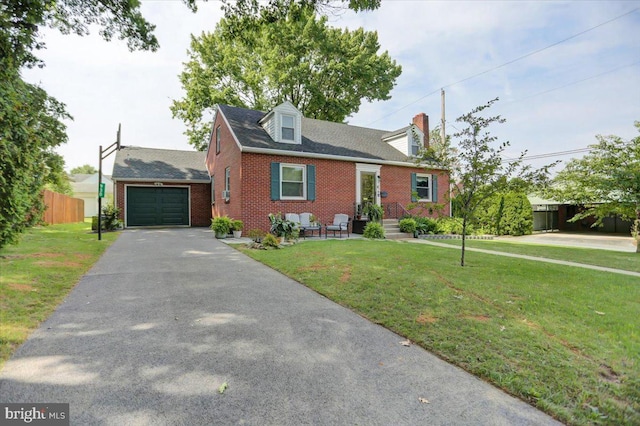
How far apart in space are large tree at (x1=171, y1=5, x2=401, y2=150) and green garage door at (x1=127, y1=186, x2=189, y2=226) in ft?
25.5

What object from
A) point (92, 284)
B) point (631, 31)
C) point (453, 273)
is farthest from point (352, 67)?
point (92, 284)

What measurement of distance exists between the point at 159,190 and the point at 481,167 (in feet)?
55.6

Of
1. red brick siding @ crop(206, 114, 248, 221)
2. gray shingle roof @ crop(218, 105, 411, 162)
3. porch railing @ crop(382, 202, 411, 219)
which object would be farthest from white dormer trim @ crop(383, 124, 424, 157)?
red brick siding @ crop(206, 114, 248, 221)

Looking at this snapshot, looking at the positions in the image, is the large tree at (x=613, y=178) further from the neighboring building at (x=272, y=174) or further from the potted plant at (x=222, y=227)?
the potted plant at (x=222, y=227)

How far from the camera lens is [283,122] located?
44.6 feet

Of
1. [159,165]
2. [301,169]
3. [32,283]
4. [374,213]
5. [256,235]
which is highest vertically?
[159,165]

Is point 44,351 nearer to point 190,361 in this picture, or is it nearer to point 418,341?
point 190,361

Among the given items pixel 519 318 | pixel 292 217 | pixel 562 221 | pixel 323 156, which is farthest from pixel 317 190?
pixel 562 221

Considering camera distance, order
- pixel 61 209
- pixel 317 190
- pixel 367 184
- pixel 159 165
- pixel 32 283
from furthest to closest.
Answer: pixel 61 209
pixel 159 165
pixel 367 184
pixel 317 190
pixel 32 283

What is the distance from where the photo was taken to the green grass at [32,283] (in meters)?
3.24

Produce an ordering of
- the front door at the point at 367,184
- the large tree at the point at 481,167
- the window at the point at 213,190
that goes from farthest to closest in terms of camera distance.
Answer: the window at the point at 213,190
the front door at the point at 367,184
the large tree at the point at 481,167

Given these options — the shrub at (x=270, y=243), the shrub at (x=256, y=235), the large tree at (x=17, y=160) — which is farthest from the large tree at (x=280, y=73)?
the large tree at (x=17, y=160)

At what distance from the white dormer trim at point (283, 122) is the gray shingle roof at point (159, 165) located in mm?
6825

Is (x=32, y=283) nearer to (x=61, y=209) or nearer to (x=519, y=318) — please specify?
(x=519, y=318)
